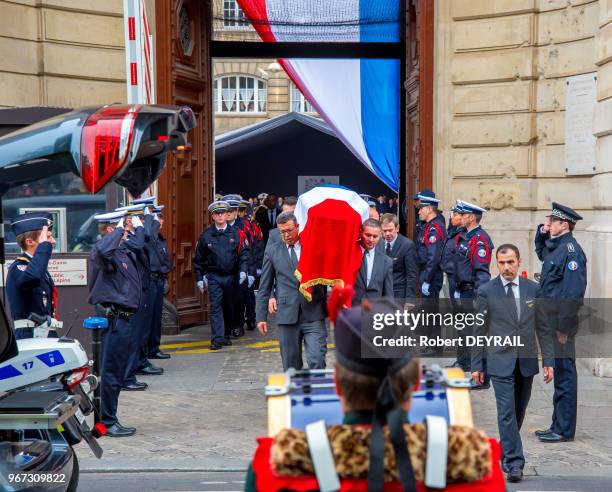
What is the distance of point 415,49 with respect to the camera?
49.3 ft

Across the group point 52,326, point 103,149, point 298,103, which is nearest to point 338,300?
point 103,149

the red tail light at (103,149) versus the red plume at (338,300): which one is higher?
the red tail light at (103,149)

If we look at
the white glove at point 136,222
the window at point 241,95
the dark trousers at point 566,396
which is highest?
the window at point 241,95

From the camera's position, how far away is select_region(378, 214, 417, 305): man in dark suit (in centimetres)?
1197

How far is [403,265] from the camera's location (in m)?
12.0

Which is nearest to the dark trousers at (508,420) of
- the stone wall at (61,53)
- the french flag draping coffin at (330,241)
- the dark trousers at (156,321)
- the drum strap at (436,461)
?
the french flag draping coffin at (330,241)

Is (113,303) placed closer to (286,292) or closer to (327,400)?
(286,292)

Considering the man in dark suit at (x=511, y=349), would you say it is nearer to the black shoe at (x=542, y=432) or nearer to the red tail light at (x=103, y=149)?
the black shoe at (x=542, y=432)

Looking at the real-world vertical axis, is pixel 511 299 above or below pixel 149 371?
above

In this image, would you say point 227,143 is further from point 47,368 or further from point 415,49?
point 47,368

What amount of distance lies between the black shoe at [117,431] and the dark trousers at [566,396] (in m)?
3.49

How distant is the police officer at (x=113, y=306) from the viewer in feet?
28.5

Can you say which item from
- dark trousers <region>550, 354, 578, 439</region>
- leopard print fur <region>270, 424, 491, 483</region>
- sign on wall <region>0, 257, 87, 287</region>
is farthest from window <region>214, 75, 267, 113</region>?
leopard print fur <region>270, 424, 491, 483</region>

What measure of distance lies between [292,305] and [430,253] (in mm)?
3685
